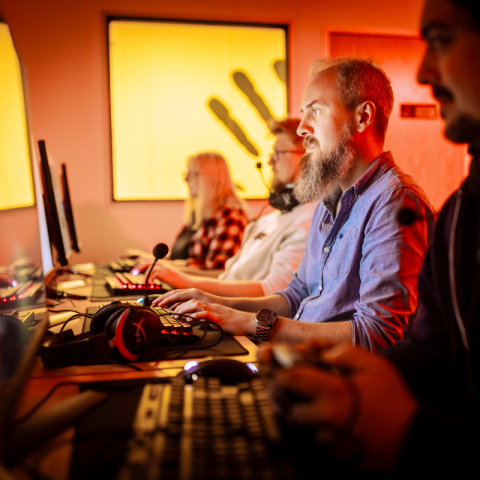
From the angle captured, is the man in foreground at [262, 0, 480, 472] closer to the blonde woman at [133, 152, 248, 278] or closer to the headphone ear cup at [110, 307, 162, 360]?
the headphone ear cup at [110, 307, 162, 360]

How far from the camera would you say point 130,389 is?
2.62ft

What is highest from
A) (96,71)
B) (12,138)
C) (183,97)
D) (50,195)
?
(96,71)

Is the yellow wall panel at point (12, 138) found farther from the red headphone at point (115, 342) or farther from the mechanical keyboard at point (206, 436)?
the mechanical keyboard at point (206, 436)

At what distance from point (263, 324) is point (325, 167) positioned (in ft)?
1.76

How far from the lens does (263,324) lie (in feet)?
3.93

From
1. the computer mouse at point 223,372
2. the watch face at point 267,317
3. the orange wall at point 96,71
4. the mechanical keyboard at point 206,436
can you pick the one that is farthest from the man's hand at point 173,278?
the orange wall at point 96,71

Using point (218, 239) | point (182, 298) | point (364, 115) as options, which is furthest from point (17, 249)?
point (218, 239)

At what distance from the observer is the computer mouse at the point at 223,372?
788 millimetres

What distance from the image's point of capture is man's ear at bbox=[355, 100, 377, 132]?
135cm

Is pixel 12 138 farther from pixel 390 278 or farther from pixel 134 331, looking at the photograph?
pixel 390 278

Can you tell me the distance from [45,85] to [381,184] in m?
3.27

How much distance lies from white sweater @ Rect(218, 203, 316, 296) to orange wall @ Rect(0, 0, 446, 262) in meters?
1.73

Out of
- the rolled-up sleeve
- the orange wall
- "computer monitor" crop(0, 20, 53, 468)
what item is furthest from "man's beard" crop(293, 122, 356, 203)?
the orange wall

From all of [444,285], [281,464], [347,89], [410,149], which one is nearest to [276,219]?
[347,89]
